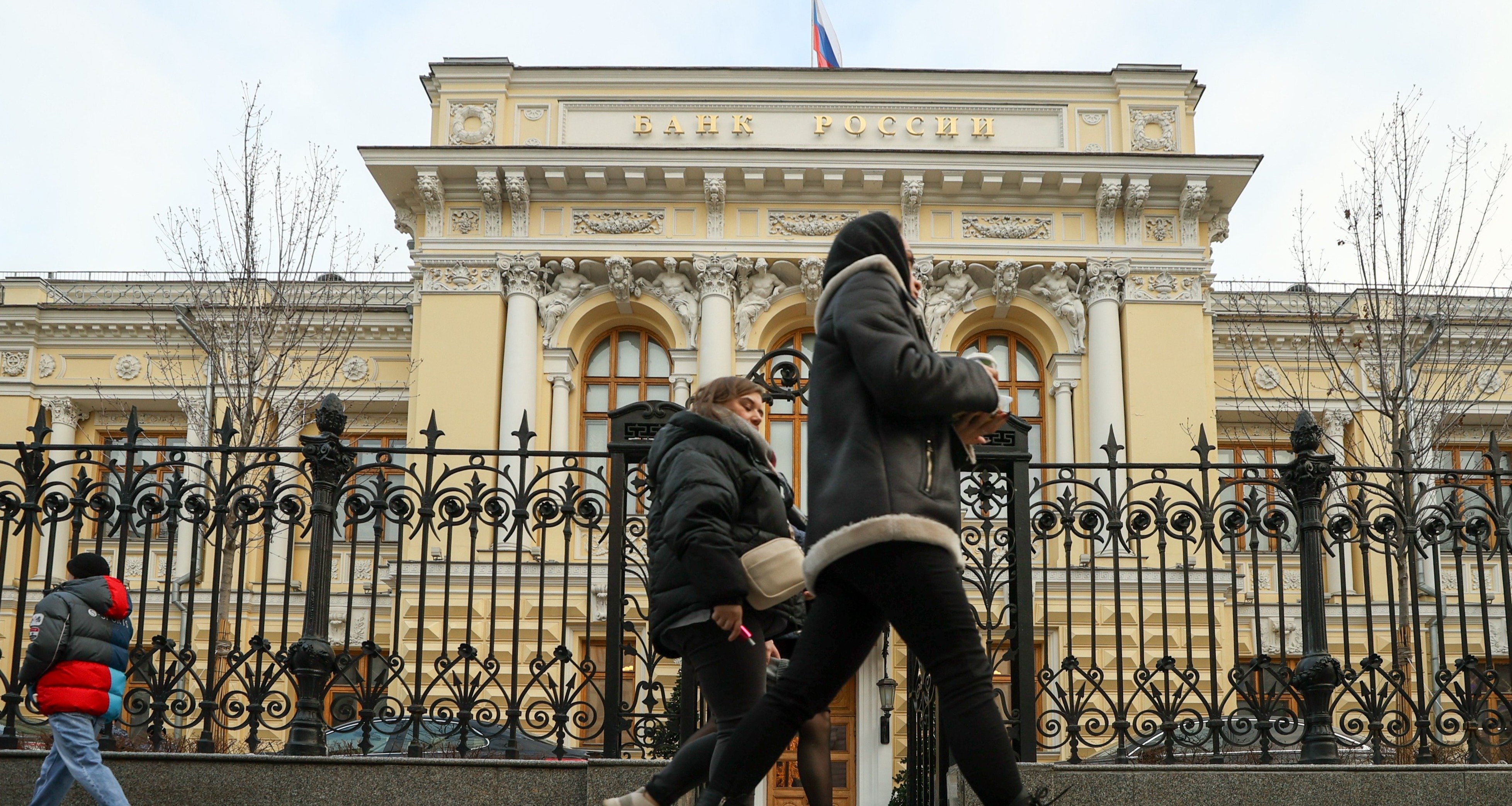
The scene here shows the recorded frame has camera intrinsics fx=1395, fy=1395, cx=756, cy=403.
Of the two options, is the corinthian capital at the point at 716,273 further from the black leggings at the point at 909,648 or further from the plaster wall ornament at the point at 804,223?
the black leggings at the point at 909,648

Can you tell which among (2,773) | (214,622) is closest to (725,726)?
(214,622)

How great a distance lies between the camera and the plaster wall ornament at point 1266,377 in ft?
76.3

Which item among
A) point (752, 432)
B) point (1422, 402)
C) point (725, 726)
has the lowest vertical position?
A: point (725, 726)

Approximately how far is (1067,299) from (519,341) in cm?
853

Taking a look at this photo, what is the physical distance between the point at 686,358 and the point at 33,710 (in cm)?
1451

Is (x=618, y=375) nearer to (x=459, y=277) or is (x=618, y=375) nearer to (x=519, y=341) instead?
(x=519, y=341)

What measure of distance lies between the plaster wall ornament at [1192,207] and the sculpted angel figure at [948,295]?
338cm

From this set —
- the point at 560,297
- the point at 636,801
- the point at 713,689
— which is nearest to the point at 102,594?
the point at 636,801

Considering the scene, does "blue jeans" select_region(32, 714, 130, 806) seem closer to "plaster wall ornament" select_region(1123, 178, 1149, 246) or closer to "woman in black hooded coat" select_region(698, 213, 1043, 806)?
"woman in black hooded coat" select_region(698, 213, 1043, 806)

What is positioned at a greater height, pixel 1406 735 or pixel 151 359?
pixel 151 359

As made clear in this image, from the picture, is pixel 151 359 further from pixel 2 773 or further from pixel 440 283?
pixel 2 773

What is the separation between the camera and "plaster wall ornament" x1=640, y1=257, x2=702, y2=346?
21797 millimetres

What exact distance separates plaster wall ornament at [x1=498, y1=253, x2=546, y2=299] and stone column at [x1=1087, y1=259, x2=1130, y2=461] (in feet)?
28.3

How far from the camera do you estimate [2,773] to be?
666cm
